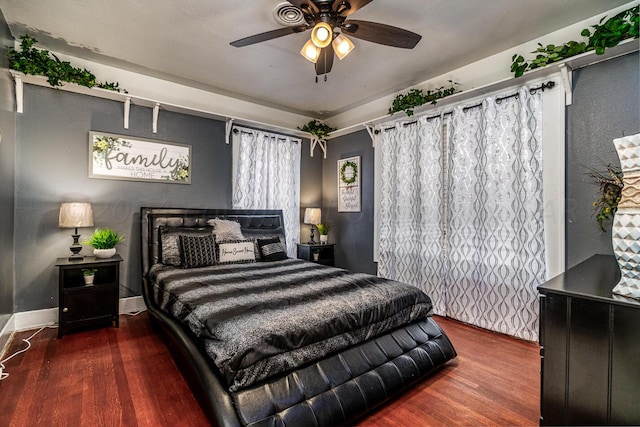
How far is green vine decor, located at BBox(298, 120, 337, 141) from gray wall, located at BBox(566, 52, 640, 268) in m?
3.23

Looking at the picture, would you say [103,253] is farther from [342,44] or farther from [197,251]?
[342,44]

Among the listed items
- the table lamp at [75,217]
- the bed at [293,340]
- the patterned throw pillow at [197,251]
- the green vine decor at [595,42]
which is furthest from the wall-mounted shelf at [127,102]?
the green vine decor at [595,42]

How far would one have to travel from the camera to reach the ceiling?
2.34 m

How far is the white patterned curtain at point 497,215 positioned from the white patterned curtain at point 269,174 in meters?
2.35

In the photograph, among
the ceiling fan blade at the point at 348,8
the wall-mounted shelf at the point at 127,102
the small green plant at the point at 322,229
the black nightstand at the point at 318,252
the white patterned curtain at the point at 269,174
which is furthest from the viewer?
the small green plant at the point at 322,229

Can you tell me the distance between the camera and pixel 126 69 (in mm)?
3383

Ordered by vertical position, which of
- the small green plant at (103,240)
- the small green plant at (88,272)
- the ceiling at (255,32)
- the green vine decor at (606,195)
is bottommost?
the small green plant at (88,272)

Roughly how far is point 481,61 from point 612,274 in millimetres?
2555

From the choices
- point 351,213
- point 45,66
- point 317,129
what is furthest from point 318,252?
point 45,66

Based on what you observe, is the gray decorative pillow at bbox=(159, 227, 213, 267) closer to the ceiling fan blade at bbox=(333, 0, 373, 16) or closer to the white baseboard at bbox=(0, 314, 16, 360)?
the white baseboard at bbox=(0, 314, 16, 360)

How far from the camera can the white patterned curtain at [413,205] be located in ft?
11.3

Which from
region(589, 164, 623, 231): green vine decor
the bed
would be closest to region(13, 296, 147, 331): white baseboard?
the bed

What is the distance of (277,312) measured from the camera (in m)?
1.71

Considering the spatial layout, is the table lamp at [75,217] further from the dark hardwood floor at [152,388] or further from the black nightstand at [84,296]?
the dark hardwood floor at [152,388]
